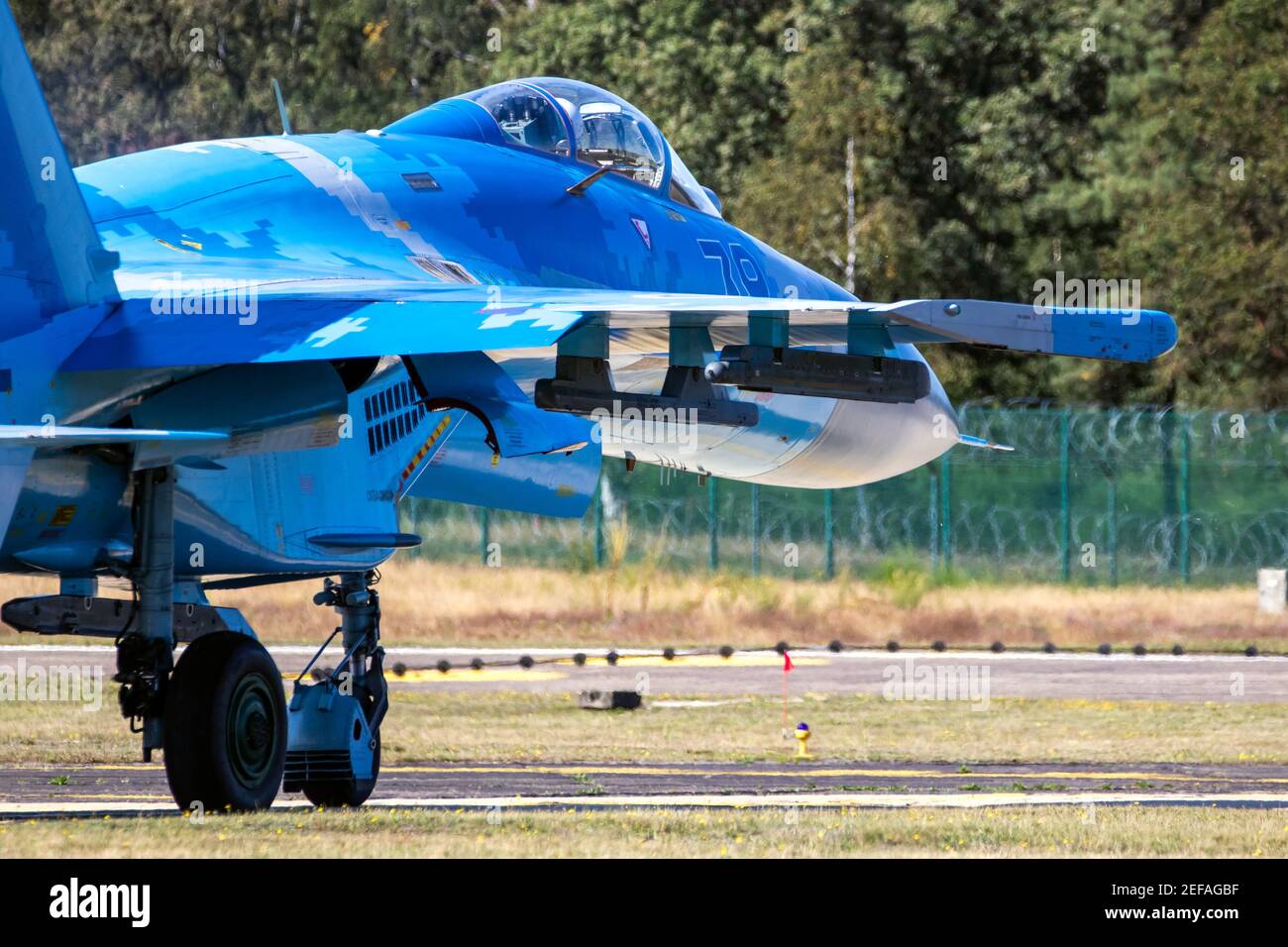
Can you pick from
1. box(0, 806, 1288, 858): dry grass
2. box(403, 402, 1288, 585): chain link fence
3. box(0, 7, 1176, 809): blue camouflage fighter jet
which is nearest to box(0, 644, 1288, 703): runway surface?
box(403, 402, 1288, 585): chain link fence

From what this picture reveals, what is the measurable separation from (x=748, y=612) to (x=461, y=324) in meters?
21.9

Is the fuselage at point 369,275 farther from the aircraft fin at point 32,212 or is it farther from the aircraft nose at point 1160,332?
the aircraft nose at point 1160,332

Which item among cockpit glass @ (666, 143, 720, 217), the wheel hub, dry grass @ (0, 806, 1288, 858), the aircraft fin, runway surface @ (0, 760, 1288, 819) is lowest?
runway surface @ (0, 760, 1288, 819)

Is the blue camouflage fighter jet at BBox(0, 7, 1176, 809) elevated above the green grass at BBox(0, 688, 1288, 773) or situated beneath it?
elevated above

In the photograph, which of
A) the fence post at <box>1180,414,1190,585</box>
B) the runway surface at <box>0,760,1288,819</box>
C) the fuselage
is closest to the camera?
the fuselage

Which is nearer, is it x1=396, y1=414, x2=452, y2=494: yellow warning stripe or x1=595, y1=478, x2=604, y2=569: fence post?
x1=396, y1=414, x2=452, y2=494: yellow warning stripe

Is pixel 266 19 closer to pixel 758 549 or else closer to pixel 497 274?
pixel 758 549

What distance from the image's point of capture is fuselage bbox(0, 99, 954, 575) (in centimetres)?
1091

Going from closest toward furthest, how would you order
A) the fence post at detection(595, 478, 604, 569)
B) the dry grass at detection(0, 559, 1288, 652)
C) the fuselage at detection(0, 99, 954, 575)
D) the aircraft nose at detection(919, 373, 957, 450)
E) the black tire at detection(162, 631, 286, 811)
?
the fuselage at detection(0, 99, 954, 575) → the black tire at detection(162, 631, 286, 811) → the aircraft nose at detection(919, 373, 957, 450) → the dry grass at detection(0, 559, 1288, 652) → the fence post at detection(595, 478, 604, 569)

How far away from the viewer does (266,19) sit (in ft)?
208

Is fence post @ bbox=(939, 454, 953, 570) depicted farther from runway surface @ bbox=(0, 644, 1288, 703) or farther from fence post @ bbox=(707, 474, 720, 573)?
runway surface @ bbox=(0, 644, 1288, 703)

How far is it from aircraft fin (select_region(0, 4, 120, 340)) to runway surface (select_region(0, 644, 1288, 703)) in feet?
45.3

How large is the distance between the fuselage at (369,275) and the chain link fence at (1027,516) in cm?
1922

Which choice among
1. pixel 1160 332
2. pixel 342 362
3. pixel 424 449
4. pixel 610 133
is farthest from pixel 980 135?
pixel 1160 332
